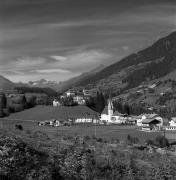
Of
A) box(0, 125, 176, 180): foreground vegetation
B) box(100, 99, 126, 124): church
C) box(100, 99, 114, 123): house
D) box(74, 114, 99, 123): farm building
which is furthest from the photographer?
Answer: box(100, 99, 114, 123): house

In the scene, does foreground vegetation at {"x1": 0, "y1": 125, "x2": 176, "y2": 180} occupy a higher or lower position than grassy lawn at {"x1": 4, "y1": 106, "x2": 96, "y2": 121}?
lower

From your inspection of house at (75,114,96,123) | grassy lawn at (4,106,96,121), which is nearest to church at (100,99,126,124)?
house at (75,114,96,123)

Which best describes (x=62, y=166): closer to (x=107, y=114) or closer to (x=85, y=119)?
(x=85, y=119)

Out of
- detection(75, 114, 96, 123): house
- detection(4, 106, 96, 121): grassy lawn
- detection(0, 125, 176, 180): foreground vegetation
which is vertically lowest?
detection(0, 125, 176, 180): foreground vegetation

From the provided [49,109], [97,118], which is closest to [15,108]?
[49,109]

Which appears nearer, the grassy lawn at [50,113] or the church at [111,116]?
the grassy lawn at [50,113]

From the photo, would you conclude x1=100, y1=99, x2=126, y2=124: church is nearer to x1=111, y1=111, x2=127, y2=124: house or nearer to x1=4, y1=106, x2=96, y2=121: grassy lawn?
x1=111, y1=111, x2=127, y2=124: house

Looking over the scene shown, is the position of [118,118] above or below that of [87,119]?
above

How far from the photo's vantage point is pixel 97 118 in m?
179

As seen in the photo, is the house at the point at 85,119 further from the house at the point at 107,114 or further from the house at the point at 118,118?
the house at the point at 118,118

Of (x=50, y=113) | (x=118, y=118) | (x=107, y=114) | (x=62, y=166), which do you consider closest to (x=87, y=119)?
(x=50, y=113)

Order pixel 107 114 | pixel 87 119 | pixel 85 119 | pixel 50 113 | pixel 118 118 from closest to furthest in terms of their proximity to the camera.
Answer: pixel 85 119, pixel 87 119, pixel 50 113, pixel 118 118, pixel 107 114

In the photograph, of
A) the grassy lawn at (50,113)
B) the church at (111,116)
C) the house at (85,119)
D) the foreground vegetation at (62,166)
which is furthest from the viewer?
the church at (111,116)

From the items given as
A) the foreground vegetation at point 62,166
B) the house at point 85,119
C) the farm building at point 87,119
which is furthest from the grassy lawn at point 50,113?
the foreground vegetation at point 62,166
